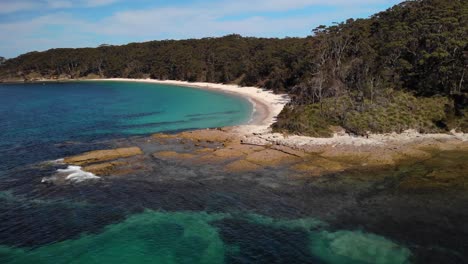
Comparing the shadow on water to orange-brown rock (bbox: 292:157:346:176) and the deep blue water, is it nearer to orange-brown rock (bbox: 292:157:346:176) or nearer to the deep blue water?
orange-brown rock (bbox: 292:157:346:176)

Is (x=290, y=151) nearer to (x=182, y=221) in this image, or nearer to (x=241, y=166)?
(x=241, y=166)

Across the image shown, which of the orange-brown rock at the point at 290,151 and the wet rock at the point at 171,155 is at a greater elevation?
the orange-brown rock at the point at 290,151

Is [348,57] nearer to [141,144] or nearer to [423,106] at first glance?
[423,106]

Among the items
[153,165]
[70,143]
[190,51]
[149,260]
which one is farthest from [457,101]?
[190,51]

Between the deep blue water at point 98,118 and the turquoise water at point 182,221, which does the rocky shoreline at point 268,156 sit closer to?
the turquoise water at point 182,221

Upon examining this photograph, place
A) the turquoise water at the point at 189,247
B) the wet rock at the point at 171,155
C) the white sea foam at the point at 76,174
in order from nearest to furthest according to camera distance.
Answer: the turquoise water at the point at 189,247, the white sea foam at the point at 76,174, the wet rock at the point at 171,155

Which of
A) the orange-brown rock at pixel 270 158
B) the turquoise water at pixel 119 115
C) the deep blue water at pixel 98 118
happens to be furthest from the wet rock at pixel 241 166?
the turquoise water at pixel 119 115
